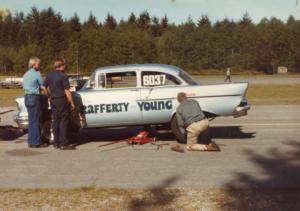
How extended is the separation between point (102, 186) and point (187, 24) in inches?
3047

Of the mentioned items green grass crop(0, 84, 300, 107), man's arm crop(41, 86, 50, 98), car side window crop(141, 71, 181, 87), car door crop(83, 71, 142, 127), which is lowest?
green grass crop(0, 84, 300, 107)

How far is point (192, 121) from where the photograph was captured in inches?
404

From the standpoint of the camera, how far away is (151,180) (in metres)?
7.64

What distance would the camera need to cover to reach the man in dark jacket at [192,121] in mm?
10109

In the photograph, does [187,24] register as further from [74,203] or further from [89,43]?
Answer: [74,203]

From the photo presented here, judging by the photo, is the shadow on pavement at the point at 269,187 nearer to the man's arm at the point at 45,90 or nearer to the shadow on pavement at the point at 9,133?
the man's arm at the point at 45,90

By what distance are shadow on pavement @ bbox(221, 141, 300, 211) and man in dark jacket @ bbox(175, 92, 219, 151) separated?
109 centimetres

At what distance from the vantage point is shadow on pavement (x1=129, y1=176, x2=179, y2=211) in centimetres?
624

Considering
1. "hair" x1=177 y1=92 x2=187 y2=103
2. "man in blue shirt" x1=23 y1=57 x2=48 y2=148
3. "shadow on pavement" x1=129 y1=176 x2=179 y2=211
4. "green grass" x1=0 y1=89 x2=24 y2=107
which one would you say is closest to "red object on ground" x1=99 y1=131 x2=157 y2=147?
"hair" x1=177 y1=92 x2=187 y2=103

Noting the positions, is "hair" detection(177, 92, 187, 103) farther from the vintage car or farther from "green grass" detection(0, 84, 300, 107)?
"green grass" detection(0, 84, 300, 107)

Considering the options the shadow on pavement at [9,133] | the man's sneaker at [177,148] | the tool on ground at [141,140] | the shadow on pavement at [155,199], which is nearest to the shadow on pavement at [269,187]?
the shadow on pavement at [155,199]

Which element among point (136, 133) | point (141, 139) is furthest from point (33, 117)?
point (136, 133)

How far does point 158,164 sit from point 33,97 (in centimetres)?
337

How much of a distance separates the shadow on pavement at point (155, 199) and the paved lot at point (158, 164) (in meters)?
0.34
